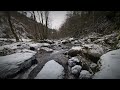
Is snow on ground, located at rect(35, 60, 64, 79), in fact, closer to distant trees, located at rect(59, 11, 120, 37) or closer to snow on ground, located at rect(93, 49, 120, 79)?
snow on ground, located at rect(93, 49, 120, 79)

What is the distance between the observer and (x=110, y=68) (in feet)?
6.93

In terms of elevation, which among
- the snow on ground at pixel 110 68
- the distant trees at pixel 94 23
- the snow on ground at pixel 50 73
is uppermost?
the distant trees at pixel 94 23

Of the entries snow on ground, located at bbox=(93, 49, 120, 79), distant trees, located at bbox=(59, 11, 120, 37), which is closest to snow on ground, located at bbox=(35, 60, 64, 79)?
snow on ground, located at bbox=(93, 49, 120, 79)

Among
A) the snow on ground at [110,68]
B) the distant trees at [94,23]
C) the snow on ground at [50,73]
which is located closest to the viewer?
the snow on ground at [110,68]

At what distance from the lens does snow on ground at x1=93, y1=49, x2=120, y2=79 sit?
1.86 meters

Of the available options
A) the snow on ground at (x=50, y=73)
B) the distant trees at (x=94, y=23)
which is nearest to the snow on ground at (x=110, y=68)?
the snow on ground at (x=50, y=73)

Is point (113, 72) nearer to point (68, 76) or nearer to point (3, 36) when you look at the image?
point (68, 76)

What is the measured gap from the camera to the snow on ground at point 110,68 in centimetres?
186

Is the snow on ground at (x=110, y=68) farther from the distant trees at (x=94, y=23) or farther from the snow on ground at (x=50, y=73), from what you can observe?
the distant trees at (x=94, y=23)

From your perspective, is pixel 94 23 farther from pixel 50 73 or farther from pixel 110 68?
pixel 50 73
